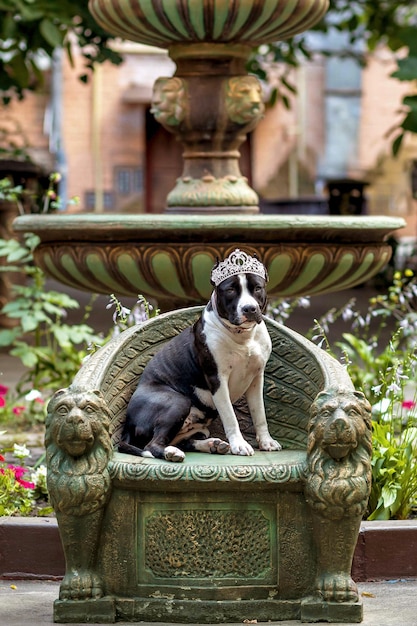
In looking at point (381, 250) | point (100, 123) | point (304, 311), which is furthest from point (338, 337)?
point (100, 123)

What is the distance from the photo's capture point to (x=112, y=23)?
6562mm

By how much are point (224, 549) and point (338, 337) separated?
7.78 m

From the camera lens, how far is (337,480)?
367 centimetres

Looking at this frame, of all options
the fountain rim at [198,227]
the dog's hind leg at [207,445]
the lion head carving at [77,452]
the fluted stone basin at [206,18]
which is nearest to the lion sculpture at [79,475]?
the lion head carving at [77,452]

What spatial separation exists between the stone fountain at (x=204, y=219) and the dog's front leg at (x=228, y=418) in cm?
160

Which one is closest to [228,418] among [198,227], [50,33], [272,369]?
[272,369]

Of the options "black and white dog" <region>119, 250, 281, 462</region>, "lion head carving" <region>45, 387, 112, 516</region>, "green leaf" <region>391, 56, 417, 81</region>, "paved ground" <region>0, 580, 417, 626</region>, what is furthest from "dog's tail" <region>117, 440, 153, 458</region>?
"green leaf" <region>391, 56, 417, 81</region>

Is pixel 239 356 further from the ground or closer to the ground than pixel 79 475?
further from the ground

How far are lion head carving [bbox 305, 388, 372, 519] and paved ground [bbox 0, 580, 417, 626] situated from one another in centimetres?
38

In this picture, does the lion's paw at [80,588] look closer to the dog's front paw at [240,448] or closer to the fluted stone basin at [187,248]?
the dog's front paw at [240,448]

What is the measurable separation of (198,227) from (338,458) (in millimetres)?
2145

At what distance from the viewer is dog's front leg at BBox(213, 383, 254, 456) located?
4.12m

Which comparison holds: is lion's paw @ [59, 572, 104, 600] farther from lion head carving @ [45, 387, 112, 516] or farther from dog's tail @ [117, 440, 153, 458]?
dog's tail @ [117, 440, 153, 458]

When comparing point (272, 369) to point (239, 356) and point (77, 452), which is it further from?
point (77, 452)
